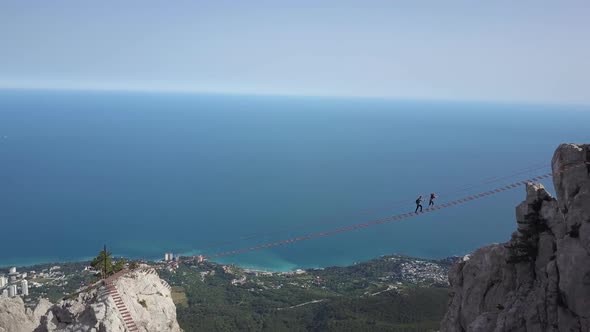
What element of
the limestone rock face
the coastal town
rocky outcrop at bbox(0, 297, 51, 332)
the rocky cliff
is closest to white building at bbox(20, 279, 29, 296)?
the coastal town

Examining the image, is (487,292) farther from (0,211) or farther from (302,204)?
(0,211)

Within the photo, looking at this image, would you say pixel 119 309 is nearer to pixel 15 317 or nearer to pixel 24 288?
pixel 15 317

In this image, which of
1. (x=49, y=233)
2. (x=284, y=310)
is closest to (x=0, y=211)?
(x=49, y=233)

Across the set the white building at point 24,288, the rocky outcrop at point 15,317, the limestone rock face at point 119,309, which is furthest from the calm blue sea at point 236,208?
the limestone rock face at point 119,309

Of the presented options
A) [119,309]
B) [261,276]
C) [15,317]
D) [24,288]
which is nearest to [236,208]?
[261,276]

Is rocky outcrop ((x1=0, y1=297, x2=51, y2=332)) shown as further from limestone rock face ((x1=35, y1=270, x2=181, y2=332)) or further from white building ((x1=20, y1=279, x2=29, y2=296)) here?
white building ((x1=20, y1=279, x2=29, y2=296))

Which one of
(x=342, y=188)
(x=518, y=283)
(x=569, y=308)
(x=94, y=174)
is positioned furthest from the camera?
(x=94, y=174)
